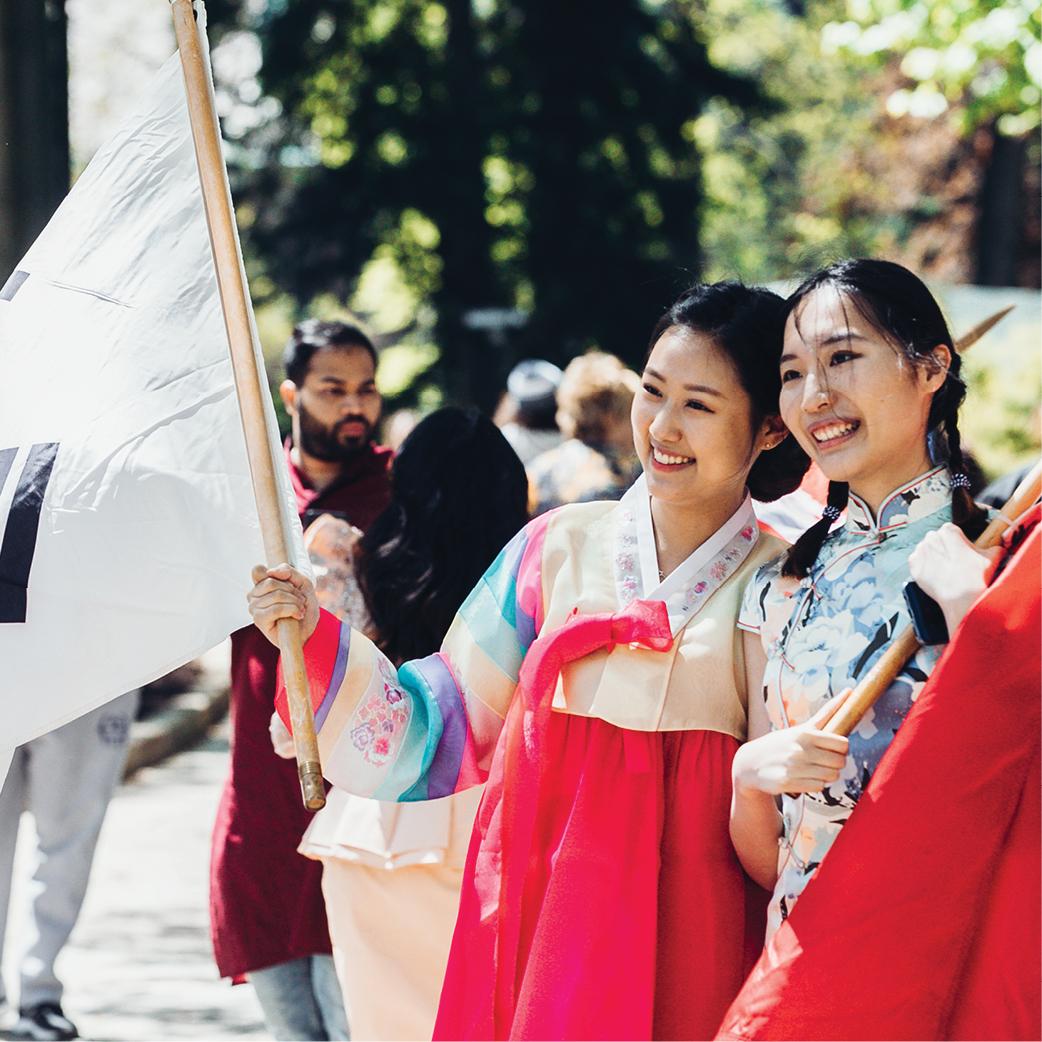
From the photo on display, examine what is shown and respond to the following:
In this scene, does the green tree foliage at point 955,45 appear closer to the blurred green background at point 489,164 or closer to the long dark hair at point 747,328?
the long dark hair at point 747,328

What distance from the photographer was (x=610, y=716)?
2.54 meters

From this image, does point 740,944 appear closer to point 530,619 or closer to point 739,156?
point 530,619

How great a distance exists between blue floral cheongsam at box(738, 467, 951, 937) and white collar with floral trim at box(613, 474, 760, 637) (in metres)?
0.16

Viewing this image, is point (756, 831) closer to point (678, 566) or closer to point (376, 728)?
point (678, 566)

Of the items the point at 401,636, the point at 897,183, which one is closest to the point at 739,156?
the point at 897,183

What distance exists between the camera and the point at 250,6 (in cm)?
1777

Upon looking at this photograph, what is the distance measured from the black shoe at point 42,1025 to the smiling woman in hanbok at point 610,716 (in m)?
3.03

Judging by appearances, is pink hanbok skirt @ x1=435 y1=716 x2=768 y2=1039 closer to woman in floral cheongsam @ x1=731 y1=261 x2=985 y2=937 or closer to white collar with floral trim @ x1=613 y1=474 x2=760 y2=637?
woman in floral cheongsam @ x1=731 y1=261 x2=985 y2=937

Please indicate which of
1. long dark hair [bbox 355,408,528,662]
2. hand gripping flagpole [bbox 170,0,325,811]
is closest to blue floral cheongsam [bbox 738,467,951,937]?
hand gripping flagpole [bbox 170,0,325,811]

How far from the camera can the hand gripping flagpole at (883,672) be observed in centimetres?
222

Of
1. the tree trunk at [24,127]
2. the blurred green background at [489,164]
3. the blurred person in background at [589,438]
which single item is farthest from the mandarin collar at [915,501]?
the blurred green background at [489,164]

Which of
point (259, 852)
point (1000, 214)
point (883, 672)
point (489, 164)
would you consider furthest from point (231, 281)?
point (1000, 214)

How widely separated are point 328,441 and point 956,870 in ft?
9.31

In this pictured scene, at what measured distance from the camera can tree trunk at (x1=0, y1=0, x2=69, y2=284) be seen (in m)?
5.14
